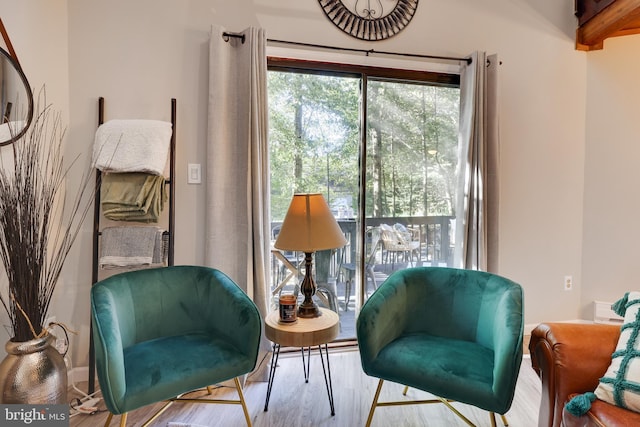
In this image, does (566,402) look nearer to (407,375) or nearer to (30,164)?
(407,375)

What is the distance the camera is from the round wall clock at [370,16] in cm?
230

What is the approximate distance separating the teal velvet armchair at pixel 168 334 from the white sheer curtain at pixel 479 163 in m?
1.62

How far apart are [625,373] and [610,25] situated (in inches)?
95.4

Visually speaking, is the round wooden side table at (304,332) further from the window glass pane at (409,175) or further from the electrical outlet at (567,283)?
the electrical outlet at (567,283)


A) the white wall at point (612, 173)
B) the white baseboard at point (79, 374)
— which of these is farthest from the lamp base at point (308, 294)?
the white wall at point (612, 173)

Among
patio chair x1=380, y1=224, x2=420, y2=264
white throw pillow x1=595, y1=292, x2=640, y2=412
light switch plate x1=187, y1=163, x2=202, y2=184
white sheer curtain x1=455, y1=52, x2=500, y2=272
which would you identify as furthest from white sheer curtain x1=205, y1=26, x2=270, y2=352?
white throw pillow x1=595, y1=292, x2=640, y2=412

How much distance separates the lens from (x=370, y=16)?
2.35 metres

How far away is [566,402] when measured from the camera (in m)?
1.18

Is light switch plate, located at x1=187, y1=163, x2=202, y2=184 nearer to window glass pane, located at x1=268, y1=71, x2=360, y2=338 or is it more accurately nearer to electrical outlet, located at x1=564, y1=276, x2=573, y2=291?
window glass pane, located at x1=268, y1=71, x2=360, y2=338

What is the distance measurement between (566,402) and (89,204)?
2463mm

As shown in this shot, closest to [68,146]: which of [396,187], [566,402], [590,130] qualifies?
[396,187]

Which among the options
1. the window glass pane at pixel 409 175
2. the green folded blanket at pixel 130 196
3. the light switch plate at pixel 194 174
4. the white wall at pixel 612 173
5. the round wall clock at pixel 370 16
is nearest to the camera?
the green folded blanket at pixel 130 196

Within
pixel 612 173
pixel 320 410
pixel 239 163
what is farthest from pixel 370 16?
pixel 320 410

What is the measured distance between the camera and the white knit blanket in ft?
6.17
